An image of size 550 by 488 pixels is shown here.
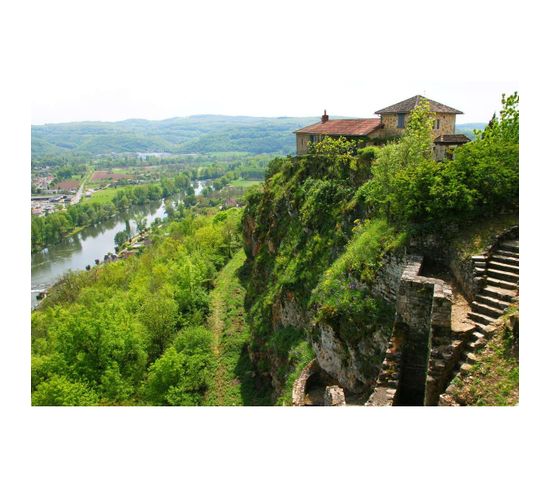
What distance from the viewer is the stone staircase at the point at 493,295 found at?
8203mm

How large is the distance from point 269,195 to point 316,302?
48.4 feet

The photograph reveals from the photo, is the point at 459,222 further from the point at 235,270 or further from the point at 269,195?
the point at 235,270

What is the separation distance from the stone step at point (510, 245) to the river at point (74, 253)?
5430cm

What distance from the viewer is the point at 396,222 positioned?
13.3 m

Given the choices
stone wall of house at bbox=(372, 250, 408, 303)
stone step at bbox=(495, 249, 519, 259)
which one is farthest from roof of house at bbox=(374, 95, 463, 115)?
stone step at bbox=(495, 249, 519, 259)

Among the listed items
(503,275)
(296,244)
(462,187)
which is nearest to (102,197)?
(296,244)

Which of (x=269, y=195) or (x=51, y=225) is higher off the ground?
(x=269, y=195)

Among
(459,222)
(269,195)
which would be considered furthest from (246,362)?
(459,222)

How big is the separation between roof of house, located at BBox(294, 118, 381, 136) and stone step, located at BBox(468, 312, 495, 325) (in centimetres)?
1714

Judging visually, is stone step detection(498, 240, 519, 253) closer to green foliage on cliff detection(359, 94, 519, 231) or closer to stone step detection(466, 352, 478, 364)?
green foliage on cliff detection(359, 94, 519, 231)

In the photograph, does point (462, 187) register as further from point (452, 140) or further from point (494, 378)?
point (452, 140)

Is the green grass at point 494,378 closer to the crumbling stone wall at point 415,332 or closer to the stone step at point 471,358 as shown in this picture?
the stone step at point 471,358

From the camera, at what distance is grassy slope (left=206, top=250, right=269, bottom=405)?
785 inches

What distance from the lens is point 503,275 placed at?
9766mm
